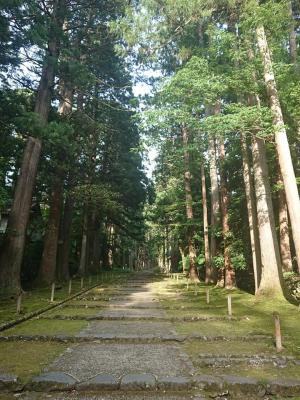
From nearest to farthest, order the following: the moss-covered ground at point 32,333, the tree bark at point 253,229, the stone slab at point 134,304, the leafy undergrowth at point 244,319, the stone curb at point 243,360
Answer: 1. the moss-covered ground at point 32,333
2. the stone curb at point 243,360
3. the leafy undergrowth at point 244,319
4. the stone slab at point 134,304
5. the tree bark at point 253,229

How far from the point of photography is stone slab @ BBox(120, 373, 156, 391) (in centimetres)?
507

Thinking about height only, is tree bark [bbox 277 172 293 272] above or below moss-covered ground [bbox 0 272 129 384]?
above

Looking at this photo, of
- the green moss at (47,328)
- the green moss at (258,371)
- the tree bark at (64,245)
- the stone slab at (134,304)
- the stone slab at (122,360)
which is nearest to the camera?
the green moss at (258,371)

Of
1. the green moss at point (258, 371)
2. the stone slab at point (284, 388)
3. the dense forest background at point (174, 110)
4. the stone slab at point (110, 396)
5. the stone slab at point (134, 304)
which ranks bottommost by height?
the stone slab at point (110, 396)

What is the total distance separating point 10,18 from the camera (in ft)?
46.1

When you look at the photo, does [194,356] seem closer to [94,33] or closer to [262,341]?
[262,341]

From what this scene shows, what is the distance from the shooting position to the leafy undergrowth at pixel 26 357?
5582 millimetres

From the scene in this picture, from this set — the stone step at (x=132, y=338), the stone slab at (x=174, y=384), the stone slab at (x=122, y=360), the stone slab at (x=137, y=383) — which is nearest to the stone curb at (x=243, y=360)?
the stone slab at (x=122, y=360)

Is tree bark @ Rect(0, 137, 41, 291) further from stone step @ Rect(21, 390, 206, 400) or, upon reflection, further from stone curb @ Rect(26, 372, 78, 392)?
stone step @ Rect(21, 390, 206, 400)

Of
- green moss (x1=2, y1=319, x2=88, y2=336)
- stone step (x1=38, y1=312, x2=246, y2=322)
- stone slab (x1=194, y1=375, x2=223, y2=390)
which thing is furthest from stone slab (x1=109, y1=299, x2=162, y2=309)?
stone slab (x1=194, y1=375, x2=223, y2=390)

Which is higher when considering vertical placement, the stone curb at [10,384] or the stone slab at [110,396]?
the stone curb at [10,384]

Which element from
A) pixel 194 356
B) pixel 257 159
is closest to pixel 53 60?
pixel 257 159

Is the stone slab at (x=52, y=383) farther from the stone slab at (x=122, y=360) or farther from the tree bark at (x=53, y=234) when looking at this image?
the tree bark at (x=53, y=234)

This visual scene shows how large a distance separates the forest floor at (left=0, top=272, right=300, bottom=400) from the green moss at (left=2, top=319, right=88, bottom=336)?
0.08ft
